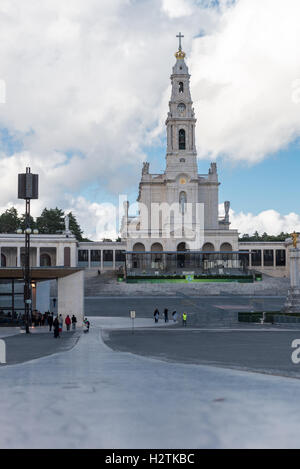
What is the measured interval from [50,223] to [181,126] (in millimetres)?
37726

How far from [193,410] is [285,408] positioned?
5.77 ft

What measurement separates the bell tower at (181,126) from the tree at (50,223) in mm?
30702

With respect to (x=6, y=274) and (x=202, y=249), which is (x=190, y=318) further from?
(x=202, y=249)

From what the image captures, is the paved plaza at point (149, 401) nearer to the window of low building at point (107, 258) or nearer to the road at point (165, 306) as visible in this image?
the road at point (165, 306)

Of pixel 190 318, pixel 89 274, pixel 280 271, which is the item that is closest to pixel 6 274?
pixel 190 318

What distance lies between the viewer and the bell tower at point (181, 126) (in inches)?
3740

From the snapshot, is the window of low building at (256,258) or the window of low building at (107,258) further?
the window of low building at (256,258)

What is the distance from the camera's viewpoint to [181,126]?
9644 cm

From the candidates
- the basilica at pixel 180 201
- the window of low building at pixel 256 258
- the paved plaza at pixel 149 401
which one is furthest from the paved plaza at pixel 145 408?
the window of low building at pixel 256 258

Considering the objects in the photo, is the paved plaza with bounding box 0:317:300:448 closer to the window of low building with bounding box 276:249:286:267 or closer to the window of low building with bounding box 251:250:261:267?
the window of low building with bounding box 251:250:261:267

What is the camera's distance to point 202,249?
9294 centimetres

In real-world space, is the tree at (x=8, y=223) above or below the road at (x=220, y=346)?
above

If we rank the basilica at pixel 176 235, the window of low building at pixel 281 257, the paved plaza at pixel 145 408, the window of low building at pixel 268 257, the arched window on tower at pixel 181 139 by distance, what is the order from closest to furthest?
the paved plaza at pixel 145 408
the basilica at pixel 176 235
the arched window on tower at pixel 181 139
the window of low building at pixel 281 257
the window of low building at pixel 268 257

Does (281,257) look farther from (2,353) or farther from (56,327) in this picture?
(2,353)
